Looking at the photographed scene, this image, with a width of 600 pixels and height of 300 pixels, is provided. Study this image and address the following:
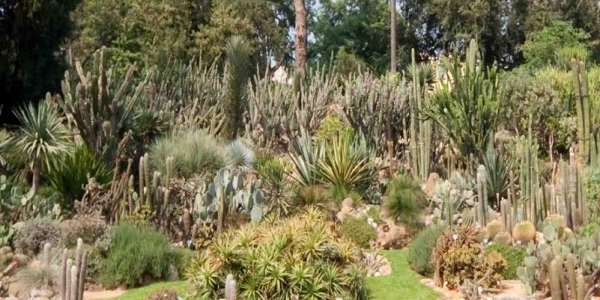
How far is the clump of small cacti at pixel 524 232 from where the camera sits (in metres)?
10.2

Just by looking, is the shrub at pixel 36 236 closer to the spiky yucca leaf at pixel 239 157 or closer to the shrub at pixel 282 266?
the shrub at pixel 282 266

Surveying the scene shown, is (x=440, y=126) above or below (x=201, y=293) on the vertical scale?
above

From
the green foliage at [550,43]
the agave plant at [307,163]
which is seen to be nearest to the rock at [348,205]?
the agave plant at [307,163]

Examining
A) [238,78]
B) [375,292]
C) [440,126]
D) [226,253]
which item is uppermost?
[238,78]

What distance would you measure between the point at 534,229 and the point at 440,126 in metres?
4.94

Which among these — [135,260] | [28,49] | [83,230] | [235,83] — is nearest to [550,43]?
[235,83]

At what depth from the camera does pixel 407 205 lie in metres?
11.9

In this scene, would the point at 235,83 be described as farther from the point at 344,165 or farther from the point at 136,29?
the point at 136,29

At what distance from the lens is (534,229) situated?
34.0 feet

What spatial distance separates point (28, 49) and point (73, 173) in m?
4.50

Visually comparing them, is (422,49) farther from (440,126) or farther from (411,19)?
(440,126)

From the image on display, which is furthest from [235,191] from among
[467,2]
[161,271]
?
[467,2]

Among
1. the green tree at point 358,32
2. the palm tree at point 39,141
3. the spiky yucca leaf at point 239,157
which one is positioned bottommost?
the spiky yucca leaf at point 239,157

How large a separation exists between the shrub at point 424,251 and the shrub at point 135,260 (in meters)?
3.17
